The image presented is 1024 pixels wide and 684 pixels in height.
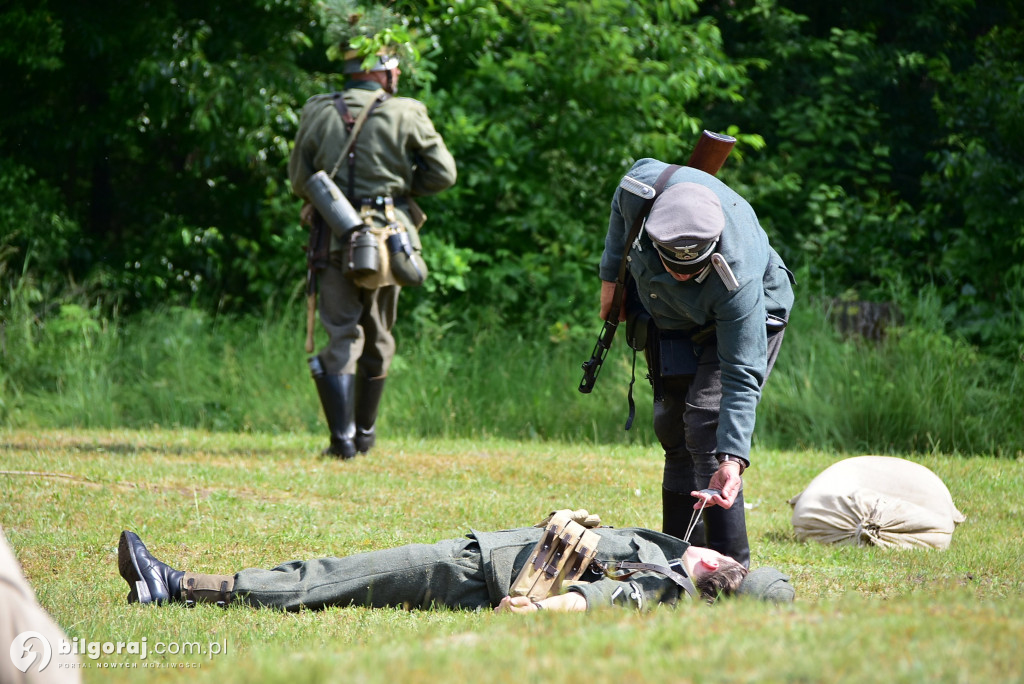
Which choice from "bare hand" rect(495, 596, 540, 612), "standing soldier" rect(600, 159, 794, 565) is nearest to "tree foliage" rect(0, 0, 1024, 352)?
"standing soldier" rect(600, 159, 794, 565)

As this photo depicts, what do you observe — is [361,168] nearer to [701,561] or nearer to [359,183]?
[359,183]

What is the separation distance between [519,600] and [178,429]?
6.74 m

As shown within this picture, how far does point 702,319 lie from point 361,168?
3943mm

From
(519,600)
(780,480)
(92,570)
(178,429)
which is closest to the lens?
(519,600)

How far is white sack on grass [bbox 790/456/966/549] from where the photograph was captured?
560 centimetres

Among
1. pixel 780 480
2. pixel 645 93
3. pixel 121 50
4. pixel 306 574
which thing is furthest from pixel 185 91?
pixel 306 574

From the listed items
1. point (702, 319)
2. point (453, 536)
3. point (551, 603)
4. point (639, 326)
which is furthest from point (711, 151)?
point (453, 536)

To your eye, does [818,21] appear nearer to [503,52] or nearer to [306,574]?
[503,52]

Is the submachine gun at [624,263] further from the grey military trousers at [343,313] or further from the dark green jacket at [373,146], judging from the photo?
the dark green jacket at [373,146]

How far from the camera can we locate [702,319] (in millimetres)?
4160

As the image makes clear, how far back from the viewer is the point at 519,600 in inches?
151

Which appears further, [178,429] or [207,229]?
[207,229]

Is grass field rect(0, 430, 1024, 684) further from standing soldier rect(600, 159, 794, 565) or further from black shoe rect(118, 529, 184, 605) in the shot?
standing soldier rect(600, 159, 794, 565)

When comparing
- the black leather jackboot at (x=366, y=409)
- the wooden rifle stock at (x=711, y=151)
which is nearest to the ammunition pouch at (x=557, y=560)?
the wooden rifle stock at (x=711, y=151)
